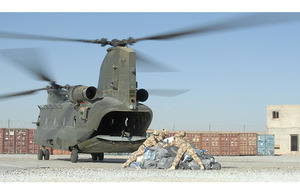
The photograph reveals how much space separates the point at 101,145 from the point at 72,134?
1865mm

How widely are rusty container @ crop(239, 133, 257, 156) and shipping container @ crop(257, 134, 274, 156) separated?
0.45 meters

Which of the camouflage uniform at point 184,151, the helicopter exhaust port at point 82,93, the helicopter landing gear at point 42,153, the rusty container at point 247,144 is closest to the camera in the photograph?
the camouflage uniform at point 184,151

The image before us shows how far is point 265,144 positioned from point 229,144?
12.4 ft

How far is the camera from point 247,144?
149 ft

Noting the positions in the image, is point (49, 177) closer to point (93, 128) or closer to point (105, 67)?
point (93, 128)

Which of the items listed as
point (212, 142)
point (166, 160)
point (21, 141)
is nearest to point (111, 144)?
point (166, 160)

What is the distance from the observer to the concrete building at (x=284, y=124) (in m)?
54.8

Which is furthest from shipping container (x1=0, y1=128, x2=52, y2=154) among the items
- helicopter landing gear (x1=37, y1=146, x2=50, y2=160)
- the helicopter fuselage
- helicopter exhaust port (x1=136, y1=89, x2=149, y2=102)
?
helicopter exhaust port (x1=136, y1=89, x2=149, y2=102)

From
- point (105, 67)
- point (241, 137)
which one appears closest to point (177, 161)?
point (105, 67)

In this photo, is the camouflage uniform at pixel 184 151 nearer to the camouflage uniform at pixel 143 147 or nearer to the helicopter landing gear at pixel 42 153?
the camouflage uniform at pixel 143 147

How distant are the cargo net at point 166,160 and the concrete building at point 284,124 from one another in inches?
1471

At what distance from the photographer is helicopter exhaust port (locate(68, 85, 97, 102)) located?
22422mm

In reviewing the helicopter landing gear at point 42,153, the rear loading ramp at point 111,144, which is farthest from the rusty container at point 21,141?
the rear loading ramp at point 111,144

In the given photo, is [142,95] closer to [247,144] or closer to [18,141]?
[18,141]
